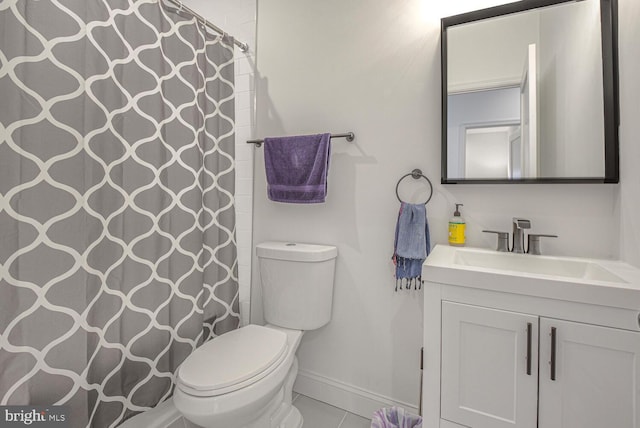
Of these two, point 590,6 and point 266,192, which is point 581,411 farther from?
point 266,192

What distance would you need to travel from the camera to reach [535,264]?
1198 mm

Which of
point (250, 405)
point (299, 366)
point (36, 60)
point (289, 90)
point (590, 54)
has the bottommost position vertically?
point (299, 366)

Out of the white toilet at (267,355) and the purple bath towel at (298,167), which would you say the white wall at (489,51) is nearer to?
the purple bath towel at (298,167)

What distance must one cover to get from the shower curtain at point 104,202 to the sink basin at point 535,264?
50.8 inches

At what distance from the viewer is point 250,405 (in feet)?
3.60

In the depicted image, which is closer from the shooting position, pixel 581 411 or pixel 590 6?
pixel 581 411

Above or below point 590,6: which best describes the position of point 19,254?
below

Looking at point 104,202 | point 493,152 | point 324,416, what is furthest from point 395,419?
point 104,202

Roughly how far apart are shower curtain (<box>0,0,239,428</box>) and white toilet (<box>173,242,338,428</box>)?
308mm

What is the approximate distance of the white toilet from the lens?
3.51 ft

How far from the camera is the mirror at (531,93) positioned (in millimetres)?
1156

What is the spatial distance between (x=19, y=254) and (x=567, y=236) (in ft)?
6.47

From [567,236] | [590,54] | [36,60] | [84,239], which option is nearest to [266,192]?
[84,239]

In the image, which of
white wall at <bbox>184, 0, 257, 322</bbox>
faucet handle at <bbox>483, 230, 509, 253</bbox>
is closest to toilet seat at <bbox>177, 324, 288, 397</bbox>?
white wall at <bbox>184, 0, 257, 322</bbox>
